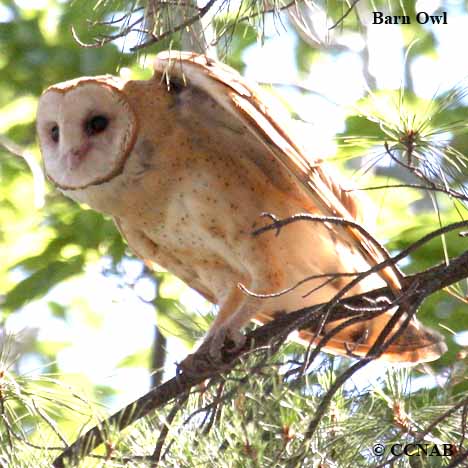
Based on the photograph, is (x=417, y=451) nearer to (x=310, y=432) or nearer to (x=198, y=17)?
(x=310, y=432)

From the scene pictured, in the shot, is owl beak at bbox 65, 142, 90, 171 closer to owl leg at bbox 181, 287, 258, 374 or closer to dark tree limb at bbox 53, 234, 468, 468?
owl leg at bbox 181, 287, 258, 374

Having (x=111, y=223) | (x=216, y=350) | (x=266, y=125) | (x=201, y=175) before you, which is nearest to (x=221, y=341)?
(x=216, y=350)

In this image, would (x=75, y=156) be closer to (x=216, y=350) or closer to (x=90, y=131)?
(x=90, y=131)

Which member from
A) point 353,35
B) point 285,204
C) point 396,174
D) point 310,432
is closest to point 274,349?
point 310,432

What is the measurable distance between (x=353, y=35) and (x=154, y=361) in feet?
10.5

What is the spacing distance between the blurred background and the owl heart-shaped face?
0.12 meters

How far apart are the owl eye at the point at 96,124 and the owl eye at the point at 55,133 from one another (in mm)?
125

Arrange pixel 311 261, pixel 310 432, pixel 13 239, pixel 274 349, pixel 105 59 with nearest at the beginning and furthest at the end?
pixel 310 432
pixel 274 349
pixel 311 261
pixel 13 239
pixel 105 59

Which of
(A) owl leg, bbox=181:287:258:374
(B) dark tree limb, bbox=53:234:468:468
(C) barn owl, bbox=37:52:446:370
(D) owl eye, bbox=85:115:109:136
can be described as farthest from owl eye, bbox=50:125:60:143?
(B) dark tree limb, bbox=53:234:468:468

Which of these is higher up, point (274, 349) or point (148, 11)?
point (148, 11)

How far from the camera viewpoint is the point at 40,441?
257cm

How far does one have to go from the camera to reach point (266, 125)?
9.76 feet

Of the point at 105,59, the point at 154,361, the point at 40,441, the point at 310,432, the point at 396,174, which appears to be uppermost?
the point at 396,174

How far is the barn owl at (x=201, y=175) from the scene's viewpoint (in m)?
3.07
